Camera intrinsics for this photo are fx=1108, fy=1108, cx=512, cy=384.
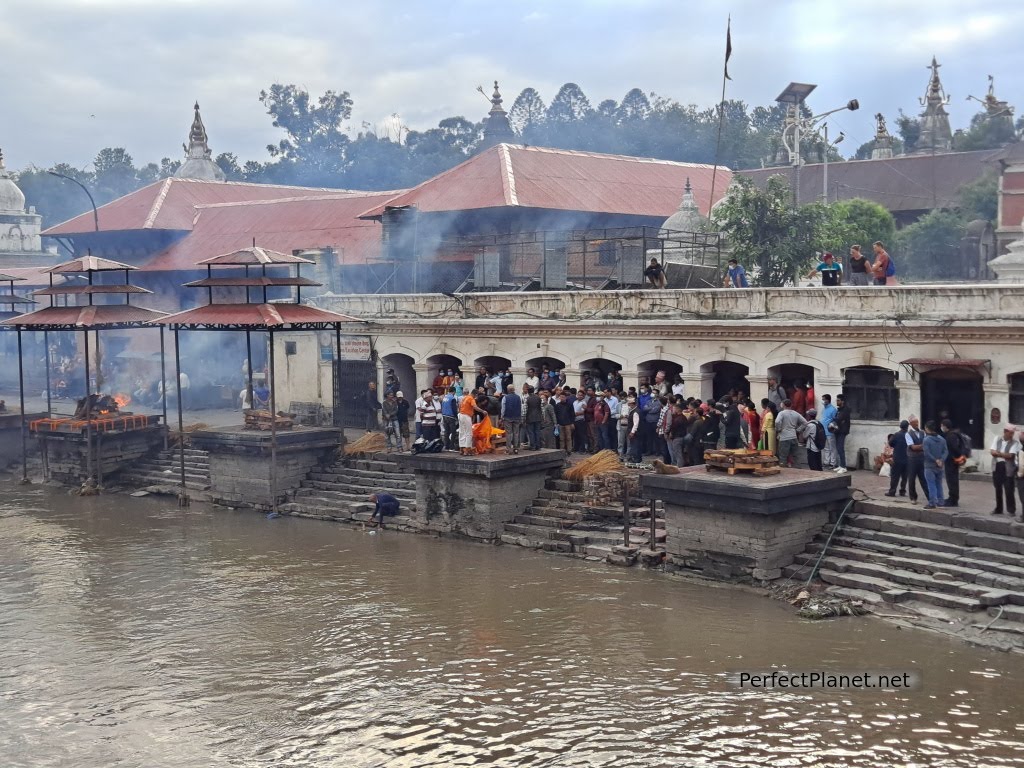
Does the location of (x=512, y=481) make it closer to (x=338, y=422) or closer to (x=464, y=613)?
(x=464, y=613)

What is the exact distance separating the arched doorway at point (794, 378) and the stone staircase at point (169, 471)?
11569mm

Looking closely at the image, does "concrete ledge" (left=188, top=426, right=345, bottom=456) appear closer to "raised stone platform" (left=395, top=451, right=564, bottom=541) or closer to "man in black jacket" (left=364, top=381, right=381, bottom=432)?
"man in black jacket" (left=364, top=381, right=381, bottom=432)

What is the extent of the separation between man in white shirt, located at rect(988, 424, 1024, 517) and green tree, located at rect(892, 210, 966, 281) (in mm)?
25525

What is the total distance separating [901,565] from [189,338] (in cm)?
2404

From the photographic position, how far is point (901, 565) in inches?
537

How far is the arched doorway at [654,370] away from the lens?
2056 centimetres

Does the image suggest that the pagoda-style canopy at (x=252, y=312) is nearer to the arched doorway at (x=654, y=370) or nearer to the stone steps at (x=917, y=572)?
the arched doorway at (x=654, y=370)

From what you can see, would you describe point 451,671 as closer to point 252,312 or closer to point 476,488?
point 476,488

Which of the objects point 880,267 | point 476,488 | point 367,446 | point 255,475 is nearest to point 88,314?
Answer: point 255,475

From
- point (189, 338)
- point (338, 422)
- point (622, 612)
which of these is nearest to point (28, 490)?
point (338, 422)

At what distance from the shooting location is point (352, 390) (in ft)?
83.9

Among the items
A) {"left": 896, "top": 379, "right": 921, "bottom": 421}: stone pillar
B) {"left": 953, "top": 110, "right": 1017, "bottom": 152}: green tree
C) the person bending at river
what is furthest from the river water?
{"left": 953, "top": 110, "right": 1017, "bottom": 152}: green tree

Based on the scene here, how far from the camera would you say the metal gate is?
2542 centimetres

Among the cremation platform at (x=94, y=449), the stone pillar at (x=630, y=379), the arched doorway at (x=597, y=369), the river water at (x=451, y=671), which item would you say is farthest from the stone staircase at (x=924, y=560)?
the cremation platform at (x=94, y=449)
